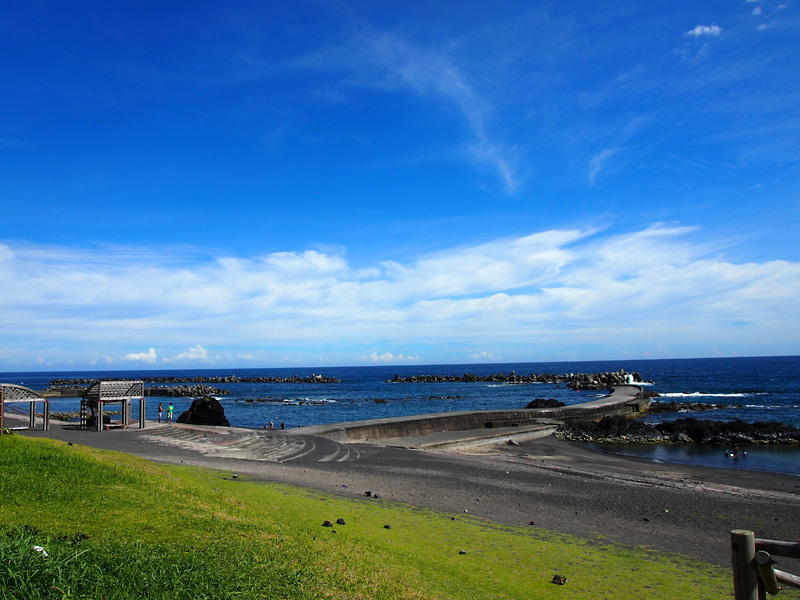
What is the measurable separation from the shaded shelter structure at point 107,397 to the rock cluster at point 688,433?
25796 mm

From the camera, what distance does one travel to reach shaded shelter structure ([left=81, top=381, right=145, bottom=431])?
23.8 metres

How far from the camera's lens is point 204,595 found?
4254 mm

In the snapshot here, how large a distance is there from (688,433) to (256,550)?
34143 millimetres

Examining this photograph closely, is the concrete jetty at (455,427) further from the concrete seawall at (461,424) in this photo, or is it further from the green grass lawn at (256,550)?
the green grass lawn at (256,550)

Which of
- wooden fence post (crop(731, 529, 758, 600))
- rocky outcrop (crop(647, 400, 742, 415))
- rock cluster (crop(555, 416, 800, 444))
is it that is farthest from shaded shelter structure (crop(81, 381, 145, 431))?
rocky outcrop (crop(647, 400, 742, 415))

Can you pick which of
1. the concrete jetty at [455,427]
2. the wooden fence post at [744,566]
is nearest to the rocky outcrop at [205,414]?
the concrete jetty at [455,427]

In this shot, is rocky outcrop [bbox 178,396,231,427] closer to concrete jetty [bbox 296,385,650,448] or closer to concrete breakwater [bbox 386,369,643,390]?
concrete jetty [bbox 296,385,650,448]

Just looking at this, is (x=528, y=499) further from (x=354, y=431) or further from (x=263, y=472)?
(x=354, y=431)

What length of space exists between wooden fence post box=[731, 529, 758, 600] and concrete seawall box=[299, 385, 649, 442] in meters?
22.7

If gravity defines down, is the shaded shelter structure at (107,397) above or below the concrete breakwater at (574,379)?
above

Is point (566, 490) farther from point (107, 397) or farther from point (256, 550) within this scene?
point (107, 397)

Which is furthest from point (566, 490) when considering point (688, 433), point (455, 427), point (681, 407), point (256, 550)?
point (681, 407)

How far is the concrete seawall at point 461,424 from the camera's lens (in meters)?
27.8

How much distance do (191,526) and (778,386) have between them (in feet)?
313
